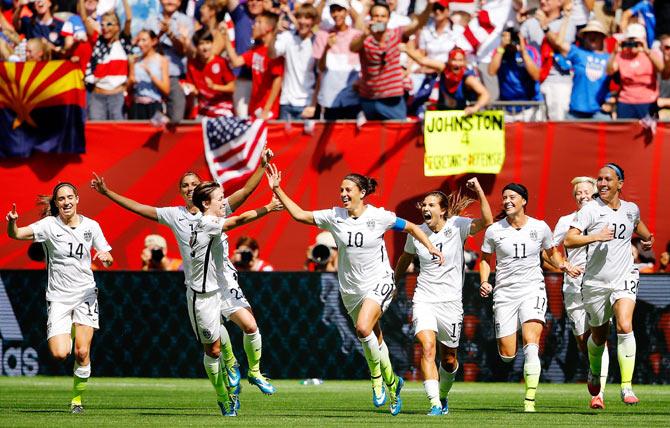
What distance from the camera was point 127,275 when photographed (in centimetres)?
1988

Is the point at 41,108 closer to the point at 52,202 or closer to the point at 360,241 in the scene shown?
the point at 52,202

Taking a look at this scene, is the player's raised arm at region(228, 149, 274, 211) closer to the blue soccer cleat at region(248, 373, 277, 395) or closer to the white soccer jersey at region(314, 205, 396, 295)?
the white soccer jersey at region(314, 205, 396, 295)

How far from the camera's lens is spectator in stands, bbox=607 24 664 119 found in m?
20.3

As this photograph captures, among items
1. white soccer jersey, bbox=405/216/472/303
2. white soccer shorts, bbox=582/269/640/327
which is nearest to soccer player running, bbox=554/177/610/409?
white soccer shorts, bbox=582/269/640/327

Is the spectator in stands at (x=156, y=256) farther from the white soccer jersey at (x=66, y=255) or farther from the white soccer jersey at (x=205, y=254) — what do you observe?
the white soccer jersey at (x=205, y=254)

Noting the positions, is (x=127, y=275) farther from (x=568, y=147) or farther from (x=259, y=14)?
(x=568, y=147)

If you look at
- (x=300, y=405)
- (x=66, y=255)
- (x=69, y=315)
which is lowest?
(x=300, y=405)

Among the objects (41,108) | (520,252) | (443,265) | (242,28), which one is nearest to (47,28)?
(41,108)

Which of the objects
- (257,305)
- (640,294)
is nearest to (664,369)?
(640,294)

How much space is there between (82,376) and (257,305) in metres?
5.71

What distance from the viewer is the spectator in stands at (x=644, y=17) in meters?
21.9

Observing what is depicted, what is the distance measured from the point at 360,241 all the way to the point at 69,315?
127 inches

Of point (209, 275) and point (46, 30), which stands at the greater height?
point (46, 30)

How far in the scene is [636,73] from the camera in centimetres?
2027
